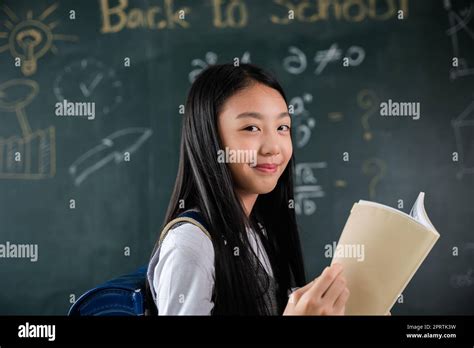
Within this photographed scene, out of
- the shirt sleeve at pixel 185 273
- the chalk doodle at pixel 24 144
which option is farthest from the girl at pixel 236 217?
the chalk doodle at pixel 24 144

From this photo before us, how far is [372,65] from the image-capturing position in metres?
1.71

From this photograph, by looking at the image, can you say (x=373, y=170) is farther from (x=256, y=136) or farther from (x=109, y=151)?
(x=109, y=151)

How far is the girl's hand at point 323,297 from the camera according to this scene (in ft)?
3.64

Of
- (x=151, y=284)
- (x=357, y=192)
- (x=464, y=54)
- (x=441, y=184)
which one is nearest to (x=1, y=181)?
(x=151, y=284)

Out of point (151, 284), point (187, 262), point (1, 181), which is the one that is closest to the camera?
point (187, 262)

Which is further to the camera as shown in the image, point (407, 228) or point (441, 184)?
point (441, 184)

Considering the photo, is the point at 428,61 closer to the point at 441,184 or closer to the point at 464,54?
the point at 464,54

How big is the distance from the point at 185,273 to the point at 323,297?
1.01 feet

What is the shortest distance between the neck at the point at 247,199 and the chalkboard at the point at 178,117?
471 mm

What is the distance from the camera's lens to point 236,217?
1146 mm

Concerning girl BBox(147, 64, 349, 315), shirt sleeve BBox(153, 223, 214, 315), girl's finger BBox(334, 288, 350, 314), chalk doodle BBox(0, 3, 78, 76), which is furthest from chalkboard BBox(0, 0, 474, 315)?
shirt sleeve BBox(153, 223, 214, 315)

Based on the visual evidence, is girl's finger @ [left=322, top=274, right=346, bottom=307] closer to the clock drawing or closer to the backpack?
the backpack

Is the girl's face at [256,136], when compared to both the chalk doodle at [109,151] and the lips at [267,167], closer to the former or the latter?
the lips at [267,167]

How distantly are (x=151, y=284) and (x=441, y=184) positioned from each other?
100 centimetres
